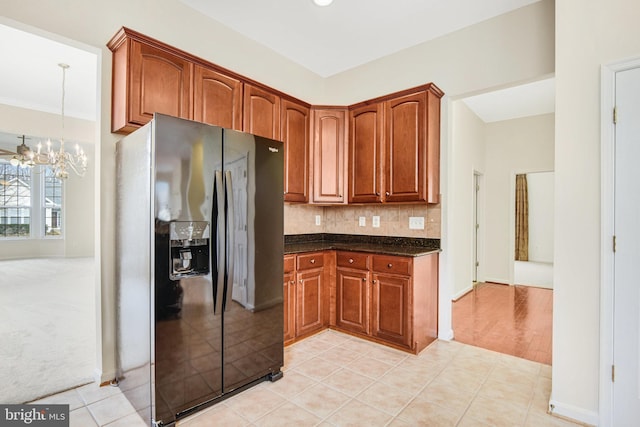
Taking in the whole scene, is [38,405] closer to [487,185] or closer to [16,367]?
[16,367]

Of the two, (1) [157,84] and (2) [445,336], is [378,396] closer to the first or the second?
(2) [445,336]

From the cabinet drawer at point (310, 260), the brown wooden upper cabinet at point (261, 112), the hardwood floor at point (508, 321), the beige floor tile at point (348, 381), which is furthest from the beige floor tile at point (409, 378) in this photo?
the brown wooden upper cabinet at point (261, 112)

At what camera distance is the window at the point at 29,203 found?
333 inches

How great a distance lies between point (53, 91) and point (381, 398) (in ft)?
20.1

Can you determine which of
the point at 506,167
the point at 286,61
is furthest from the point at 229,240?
the point at 506,167

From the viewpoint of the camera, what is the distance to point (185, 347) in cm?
188

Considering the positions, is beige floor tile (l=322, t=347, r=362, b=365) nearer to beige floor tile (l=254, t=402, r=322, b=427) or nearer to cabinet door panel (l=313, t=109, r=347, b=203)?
beige floor tile (l=254, t=402, r=322, b=427)

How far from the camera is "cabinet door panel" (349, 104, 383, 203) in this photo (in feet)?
10.9

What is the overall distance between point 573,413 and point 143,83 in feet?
11.4

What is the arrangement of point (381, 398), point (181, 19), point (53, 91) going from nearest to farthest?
A: point (381, 398) < point (181, 19) < point (53, 91)

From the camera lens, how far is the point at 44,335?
125 inches

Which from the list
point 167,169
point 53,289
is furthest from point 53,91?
point 167,169

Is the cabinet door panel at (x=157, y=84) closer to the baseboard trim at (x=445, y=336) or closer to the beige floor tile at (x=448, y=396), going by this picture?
the beige floor tile at (x=448, y=396)

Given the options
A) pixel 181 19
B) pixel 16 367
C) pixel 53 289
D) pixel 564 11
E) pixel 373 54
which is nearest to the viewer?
pixel 564 11
